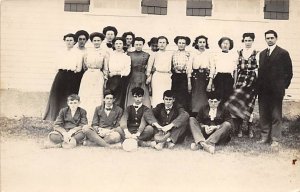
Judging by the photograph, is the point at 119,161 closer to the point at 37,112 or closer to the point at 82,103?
the point at 82,103

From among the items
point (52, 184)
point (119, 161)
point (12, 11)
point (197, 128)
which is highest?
point (12, 11)

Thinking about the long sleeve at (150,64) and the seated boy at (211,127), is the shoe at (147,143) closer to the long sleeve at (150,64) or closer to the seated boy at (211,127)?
the seated boy at (211,127)

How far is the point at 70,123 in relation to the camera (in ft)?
11.1

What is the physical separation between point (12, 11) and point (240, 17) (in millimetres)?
2054

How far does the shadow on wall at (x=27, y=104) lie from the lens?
3412 mm

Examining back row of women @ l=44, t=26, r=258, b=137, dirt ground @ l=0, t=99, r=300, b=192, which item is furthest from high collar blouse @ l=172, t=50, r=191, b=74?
dirt ground @ l=0, t=99, r=300, b=192

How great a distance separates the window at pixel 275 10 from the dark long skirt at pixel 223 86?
2.20ft

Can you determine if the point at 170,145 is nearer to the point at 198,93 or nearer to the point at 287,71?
the point at 198,93

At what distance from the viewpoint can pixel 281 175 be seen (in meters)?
3.33

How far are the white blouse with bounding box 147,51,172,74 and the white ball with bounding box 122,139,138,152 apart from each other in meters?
0.63

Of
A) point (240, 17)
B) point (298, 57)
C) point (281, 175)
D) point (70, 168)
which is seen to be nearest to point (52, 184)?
point (70, 168)

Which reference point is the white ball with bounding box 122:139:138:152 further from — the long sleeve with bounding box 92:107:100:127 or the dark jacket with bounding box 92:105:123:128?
the long sleeve with bounding box 92:107:100:127

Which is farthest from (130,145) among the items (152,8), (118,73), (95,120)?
(152,8)

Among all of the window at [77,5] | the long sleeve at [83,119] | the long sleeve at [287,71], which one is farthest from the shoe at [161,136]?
the window at [77,5]
